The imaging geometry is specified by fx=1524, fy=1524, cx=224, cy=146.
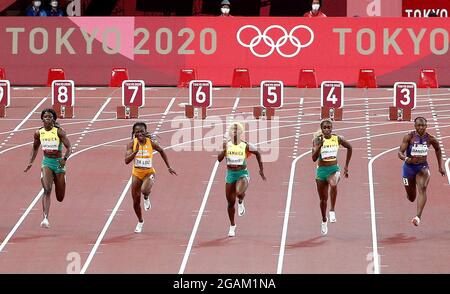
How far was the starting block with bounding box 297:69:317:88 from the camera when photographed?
108ft

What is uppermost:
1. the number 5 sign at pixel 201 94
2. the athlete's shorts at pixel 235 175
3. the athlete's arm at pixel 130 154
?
the number 5 sign at pixel 201 94

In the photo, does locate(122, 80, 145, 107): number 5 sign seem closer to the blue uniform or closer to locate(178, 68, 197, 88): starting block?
locate(178, 68, 197, 88): starting block

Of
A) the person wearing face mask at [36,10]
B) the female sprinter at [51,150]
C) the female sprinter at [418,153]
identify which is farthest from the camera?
the person wearing face mask at [36,10]

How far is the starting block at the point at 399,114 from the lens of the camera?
1180 inches

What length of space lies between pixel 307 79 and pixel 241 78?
1.44 metres

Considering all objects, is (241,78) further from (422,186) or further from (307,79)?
(422,186)

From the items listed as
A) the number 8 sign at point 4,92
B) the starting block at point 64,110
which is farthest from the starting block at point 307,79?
the number 8 sign at point 4,92

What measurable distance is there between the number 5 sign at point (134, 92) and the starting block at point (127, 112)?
162 mm

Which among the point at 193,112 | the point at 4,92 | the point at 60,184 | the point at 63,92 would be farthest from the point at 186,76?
the point at 60,184

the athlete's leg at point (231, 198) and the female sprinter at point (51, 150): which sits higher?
the female sprinter at point (51, 150)

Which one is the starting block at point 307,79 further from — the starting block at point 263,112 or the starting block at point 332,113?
the starting block at point 332,113

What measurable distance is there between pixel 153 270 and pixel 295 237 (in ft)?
8.88

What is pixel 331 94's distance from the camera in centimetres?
2983

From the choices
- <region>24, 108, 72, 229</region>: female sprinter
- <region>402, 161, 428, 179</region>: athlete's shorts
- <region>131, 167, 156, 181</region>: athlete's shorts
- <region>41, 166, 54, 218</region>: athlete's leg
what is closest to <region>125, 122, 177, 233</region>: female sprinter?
<region>131, 167, 156, 181</region>: athlete's shorts
